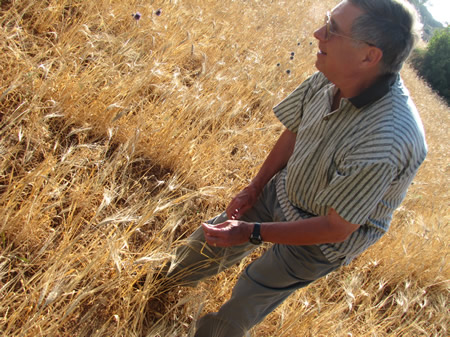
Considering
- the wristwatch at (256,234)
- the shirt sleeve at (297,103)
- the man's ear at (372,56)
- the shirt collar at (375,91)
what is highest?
the man's ear at (372,56)

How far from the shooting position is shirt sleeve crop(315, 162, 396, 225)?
1.23 meters

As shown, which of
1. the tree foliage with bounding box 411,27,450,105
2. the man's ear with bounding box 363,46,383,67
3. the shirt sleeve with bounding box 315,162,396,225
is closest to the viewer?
the shirt sleeve with bounding box 315,162,396,225

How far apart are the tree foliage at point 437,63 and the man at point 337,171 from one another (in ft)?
92.9

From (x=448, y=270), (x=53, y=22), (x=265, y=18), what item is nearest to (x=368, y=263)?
(x=448, y=270)

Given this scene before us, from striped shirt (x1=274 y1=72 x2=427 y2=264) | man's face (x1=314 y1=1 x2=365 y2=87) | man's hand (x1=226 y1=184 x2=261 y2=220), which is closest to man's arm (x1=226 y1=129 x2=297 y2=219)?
man's hand (x1=226 y1=184 x2=261 y2=220)

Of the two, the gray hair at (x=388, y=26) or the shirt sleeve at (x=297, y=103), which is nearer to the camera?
the gray hair at (x=388, y=26)

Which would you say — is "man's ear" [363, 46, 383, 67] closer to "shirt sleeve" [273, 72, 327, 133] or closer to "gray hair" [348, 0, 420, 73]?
"gray hair" [348, 0, 420, 73]

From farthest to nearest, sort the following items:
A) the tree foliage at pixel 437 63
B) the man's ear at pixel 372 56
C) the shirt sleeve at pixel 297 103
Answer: the tree foliage at pixel 437 63 < the shirt sleeve at pixel 297 103 < the man's ear at pixel 372 56

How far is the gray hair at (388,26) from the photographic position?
1.32m

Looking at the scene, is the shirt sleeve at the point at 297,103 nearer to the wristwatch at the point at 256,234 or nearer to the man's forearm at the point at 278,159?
the man's forearm at the point at 278,159

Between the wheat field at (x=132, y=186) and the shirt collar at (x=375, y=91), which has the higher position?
the shirt collar at (x=375, y=91)

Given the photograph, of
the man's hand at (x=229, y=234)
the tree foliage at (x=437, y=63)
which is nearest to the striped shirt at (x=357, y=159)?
the man's hand at (x=229, y=234)

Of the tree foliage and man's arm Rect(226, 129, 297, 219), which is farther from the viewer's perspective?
the tree foliage

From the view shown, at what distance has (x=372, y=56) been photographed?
4.47 feet
